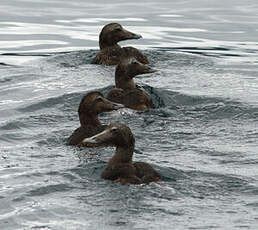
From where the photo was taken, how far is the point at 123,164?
475 inches

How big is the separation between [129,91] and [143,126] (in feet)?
4.90

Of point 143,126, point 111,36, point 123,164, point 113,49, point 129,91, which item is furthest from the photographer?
point 111,36

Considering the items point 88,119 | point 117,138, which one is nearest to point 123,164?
point 117,138

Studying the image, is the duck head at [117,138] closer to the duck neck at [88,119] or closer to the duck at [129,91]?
the duck neck at [88,119]

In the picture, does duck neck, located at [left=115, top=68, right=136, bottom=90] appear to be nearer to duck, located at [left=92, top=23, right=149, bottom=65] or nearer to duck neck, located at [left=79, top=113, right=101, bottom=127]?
duck, located at [left=92, top=23, right=149, bottom=65]

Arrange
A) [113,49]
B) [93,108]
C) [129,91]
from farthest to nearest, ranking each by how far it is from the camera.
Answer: [113,49] < [129,91] < [93,108]

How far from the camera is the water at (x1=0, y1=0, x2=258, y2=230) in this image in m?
11.0

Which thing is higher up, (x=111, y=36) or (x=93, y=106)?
(x=111, y=36)

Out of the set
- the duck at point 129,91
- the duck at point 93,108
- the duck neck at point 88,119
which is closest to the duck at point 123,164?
the duck at point 93,108

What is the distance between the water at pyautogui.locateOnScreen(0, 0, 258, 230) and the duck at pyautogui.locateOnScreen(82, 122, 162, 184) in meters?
0.15

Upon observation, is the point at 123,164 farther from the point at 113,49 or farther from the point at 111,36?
the point at 111,36

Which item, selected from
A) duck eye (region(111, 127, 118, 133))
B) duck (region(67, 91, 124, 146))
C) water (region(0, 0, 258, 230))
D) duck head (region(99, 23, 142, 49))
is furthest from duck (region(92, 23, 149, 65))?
duck eye (region(111, 127, 118, 133))

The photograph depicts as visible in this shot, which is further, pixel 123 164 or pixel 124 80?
pixel 124 80

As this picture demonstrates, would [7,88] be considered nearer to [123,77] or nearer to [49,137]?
[123,77]
